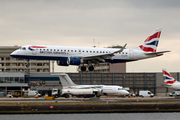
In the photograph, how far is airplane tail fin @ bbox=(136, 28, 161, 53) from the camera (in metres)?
74.2

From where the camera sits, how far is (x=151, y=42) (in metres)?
75.8

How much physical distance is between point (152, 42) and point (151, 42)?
0.26 meters

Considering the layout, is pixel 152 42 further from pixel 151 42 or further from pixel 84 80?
pixel 84 80

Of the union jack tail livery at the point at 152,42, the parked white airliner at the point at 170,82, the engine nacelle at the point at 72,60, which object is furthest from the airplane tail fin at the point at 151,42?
the engine nacelle at the point at 72,60

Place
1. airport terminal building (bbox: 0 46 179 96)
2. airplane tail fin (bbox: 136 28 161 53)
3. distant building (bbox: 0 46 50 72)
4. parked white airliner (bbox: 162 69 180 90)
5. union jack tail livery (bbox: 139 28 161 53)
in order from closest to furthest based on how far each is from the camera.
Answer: airplane tail fin (bbox: 136 28 161 53)
union jack tail livery (bbox: 139 28 161 53)
parked white airliner (bbox: 162 69 180 90)
airport terminal building (bbox: 0 46 179 96)
distant building (bbox: 0 46 50 72)

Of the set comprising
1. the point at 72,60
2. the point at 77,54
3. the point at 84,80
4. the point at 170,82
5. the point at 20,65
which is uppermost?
the point at 77,54

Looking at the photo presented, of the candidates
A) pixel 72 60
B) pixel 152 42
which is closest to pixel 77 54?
pixel 72 60

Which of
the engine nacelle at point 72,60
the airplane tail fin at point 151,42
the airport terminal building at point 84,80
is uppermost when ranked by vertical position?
the airplane tail fin at point 151,42

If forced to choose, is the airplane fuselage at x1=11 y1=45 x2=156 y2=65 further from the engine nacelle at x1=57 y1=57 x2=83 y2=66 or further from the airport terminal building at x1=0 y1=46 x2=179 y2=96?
the airport terminal building at x1=0 y1=46 x2=179 y2=96

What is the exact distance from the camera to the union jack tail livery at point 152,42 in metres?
74.3

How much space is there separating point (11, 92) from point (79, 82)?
23010 mm

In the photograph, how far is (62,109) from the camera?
51656 millimetres

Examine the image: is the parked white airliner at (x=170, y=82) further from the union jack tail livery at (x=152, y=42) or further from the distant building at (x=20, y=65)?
the distant building at (x=20, y=65)

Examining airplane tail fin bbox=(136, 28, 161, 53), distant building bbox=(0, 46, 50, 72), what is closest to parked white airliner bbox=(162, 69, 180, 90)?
airplane tail fin bbox=(136, 28, 161, 53)
